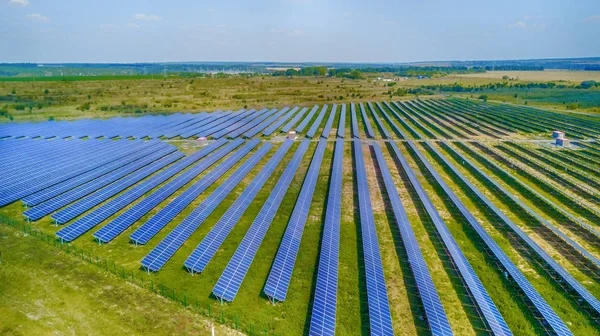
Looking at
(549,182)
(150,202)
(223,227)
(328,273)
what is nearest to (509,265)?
(328,273)

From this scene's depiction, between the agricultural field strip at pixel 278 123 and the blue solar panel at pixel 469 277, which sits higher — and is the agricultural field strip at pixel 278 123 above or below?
above

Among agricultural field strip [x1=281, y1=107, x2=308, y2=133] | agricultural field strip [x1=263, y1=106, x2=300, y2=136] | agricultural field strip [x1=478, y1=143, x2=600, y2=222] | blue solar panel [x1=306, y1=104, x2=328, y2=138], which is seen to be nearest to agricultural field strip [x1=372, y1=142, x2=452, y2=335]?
agricultural field strip [x1=478, y1=143, x2=600, y2=222]

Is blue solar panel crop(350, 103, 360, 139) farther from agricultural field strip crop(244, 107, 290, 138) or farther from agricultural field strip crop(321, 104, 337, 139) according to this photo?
agricultural field strip crop(244, 107, 290, 138)

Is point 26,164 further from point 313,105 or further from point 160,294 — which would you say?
point 313,105

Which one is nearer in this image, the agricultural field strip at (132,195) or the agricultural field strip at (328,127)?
the agricultural field strip at (132,195)

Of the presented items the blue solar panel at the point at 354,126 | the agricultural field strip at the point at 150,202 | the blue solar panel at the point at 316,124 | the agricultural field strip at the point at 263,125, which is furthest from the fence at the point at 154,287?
the blue solar panel at the point at 354,126

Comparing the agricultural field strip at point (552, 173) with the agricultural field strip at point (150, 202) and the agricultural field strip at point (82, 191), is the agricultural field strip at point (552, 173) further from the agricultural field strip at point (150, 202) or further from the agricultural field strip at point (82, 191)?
the agricultural field strip at point (82, 191)

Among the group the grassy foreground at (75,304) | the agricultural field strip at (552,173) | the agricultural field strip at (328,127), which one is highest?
the agricultural field strip at (328,127)
